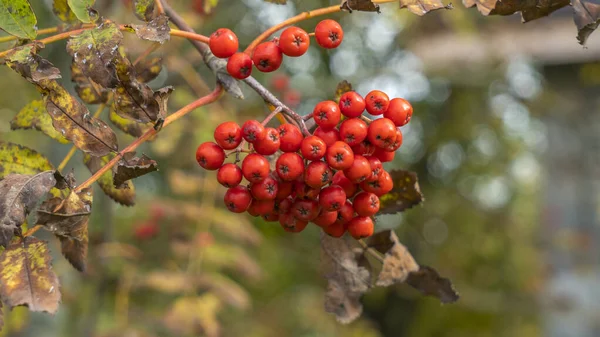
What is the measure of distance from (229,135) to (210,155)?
46 mm

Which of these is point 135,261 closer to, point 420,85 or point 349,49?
point 349,49

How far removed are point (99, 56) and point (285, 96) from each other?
6.65 feet

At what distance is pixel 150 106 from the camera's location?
81 cm

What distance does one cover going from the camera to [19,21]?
0.84 m

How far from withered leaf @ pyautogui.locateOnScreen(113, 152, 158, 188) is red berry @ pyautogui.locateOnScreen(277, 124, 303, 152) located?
0.66ft

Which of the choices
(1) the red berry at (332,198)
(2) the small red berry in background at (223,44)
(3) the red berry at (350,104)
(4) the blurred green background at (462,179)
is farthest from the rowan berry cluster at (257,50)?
(4) the blurred green background at (462,179)

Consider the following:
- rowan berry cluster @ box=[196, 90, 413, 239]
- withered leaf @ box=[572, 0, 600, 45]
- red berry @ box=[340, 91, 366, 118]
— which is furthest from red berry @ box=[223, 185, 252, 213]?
withered leaf @ box=[572, 0, 600, 45]

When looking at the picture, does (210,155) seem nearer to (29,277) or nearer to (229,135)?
(229,135)

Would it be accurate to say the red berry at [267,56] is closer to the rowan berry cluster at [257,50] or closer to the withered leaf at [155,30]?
the rowan berry cluster at [257,50]

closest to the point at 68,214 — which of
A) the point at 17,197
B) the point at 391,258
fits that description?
the point at 17,197

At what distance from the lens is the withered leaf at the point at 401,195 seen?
1078mm

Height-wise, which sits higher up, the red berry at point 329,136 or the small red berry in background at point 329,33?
the small red berry in background at point 329,33

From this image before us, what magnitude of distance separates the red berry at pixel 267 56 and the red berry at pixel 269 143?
0.11 m

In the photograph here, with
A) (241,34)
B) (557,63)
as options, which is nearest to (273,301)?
(241,34)
